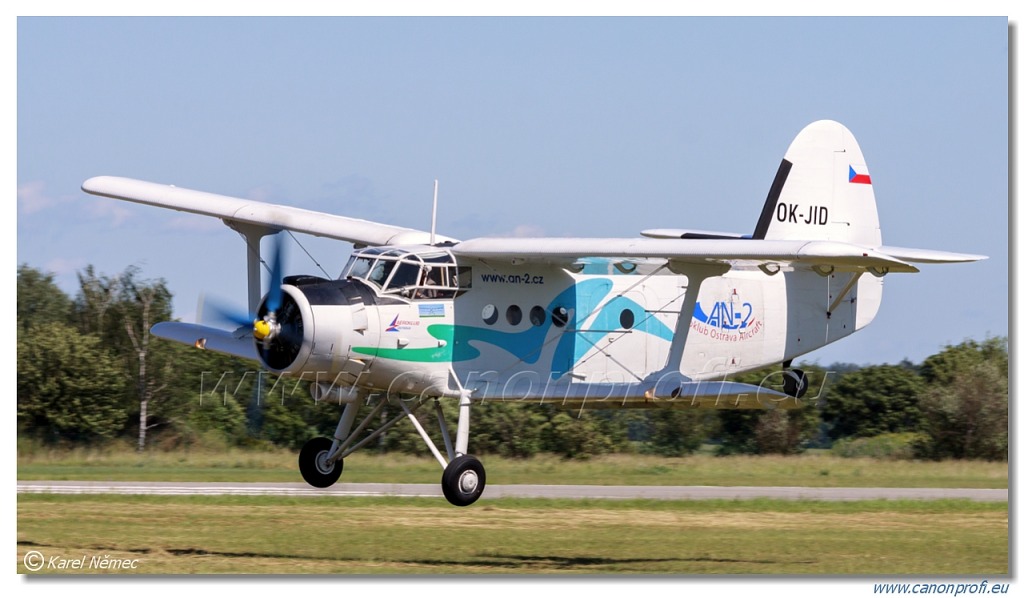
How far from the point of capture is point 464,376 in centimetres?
1767

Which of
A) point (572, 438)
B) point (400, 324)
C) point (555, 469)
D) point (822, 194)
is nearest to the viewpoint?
point (400, 324)

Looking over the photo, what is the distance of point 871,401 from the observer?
44.5 metres

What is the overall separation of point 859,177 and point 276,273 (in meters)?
10.2

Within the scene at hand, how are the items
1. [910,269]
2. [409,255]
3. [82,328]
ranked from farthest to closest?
1. [82,328]
2. [409,255]
3. [910,269]

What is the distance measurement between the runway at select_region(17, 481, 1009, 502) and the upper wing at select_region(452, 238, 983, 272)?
10.5 metres

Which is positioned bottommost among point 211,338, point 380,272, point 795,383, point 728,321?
point 795,383

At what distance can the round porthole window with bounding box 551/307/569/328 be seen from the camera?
59.6ft

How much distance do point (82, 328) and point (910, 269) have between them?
101 feet

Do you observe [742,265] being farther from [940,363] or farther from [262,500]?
[940,363]

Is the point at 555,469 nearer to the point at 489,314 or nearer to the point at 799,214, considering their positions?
the point at 799,214

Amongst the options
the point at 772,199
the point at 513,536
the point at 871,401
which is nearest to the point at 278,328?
the point at 513,536

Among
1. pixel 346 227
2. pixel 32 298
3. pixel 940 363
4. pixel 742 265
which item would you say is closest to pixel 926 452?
pixel 940 363
